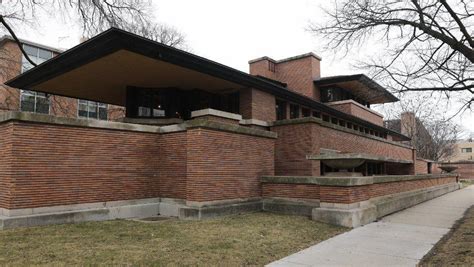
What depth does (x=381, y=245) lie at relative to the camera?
7.96 meters

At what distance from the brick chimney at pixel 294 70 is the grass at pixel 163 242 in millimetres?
20420

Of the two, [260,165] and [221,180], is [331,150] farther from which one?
[221,180]

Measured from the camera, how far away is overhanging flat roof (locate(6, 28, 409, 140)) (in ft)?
36.6

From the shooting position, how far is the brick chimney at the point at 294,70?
29.5 meters

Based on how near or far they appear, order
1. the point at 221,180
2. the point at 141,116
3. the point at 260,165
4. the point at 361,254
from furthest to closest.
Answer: the point at 141,116 < the point at 260,165 < the point at 221,180 < the point at 361,254

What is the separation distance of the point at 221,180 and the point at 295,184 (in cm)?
244

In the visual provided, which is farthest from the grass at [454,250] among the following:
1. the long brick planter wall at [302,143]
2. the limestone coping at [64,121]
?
the limestone coping at [64,121]

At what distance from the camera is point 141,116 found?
15.8 meters

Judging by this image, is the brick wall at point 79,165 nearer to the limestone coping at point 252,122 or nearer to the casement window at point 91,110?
the limestone coping at point 252,122

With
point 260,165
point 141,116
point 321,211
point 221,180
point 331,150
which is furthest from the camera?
point 331,150

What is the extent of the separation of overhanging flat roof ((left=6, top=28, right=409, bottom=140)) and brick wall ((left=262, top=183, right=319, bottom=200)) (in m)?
4.64

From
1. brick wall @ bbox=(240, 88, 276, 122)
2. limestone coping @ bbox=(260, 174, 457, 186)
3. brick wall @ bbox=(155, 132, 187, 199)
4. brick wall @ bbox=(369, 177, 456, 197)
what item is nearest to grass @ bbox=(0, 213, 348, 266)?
limestone coping @ bbox=(260, 174, 457, 186)

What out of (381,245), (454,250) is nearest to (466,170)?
(454,250)

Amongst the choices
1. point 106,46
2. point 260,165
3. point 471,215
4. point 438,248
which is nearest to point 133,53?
point 106,46
